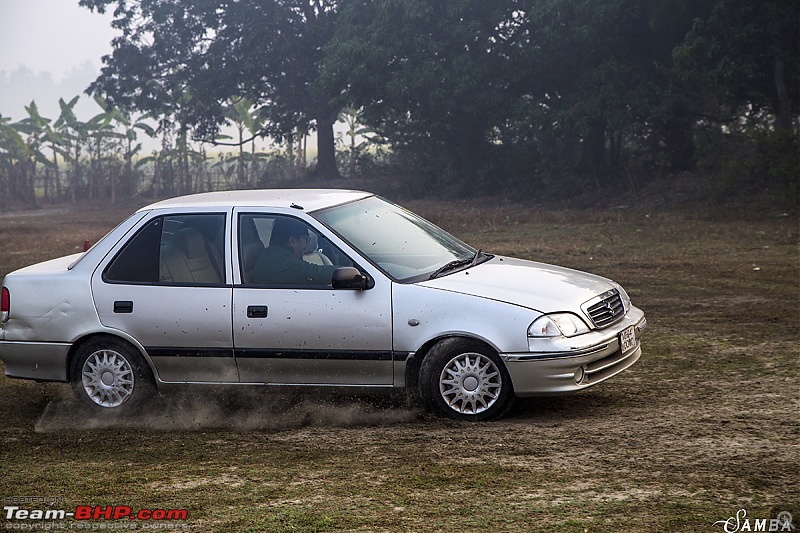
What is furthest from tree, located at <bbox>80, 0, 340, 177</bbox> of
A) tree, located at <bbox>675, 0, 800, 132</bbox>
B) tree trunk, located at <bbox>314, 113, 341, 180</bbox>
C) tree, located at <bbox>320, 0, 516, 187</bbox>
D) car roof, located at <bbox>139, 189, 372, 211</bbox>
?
car roof, located at <bbox>139, 189, 372, 211</bbox>

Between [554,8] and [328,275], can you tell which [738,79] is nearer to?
[554,8]

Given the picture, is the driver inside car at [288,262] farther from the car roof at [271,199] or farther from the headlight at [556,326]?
the headlight at [556,326]

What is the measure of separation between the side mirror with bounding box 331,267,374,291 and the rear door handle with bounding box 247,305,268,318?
0.56 m

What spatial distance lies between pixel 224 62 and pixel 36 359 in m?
33.2

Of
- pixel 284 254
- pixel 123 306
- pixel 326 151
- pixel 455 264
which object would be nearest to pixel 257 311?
pixel 284 254

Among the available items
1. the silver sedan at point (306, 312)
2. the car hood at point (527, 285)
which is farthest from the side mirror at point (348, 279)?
the car hood at point (527, 285)

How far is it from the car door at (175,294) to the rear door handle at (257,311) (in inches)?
6.3

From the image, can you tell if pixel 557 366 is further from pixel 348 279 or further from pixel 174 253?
pixel 174 253

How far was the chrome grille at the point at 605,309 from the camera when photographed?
22.5 feet

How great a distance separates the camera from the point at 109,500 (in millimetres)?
5445

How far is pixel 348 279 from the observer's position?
22.6ft

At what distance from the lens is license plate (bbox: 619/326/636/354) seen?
6965mm

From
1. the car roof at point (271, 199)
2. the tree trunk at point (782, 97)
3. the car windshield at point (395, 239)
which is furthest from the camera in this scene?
the tree trunk at point (782, 97)

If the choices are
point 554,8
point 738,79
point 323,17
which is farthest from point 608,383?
point 323,17
